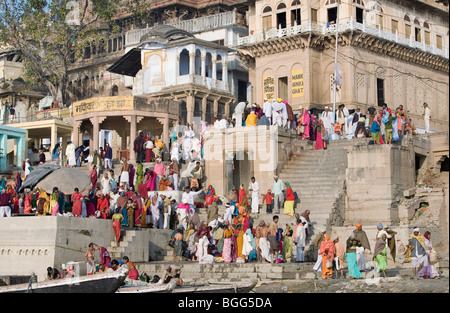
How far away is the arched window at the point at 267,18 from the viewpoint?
126 feet

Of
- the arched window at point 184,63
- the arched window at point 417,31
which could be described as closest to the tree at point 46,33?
the arched window at point 184,63

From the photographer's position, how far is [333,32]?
3606cm

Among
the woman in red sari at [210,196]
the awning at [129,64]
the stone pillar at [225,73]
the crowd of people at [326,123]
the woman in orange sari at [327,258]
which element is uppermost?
the awning at [129,64]

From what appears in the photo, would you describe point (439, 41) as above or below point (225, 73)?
above

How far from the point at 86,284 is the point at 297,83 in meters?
23.0

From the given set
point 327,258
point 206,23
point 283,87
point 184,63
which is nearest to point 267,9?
point 283,87

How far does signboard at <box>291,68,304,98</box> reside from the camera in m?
A: 36.8

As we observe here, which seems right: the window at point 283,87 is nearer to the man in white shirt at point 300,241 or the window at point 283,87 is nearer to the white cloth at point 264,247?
the man in white shirt at point 300,241

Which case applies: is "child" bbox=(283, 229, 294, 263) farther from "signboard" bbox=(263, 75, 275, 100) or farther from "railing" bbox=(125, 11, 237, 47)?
"railing" bbox=(125, 11, 237, 47)

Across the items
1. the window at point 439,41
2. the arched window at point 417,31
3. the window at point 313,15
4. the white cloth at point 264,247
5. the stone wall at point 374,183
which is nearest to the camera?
the white cloth at point 264,247

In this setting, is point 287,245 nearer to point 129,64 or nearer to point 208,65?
point 208,65

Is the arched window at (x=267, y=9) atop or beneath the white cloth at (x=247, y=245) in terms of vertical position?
atop

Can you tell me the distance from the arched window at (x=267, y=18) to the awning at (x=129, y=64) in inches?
243

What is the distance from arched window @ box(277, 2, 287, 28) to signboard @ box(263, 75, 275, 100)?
2.41 metres
